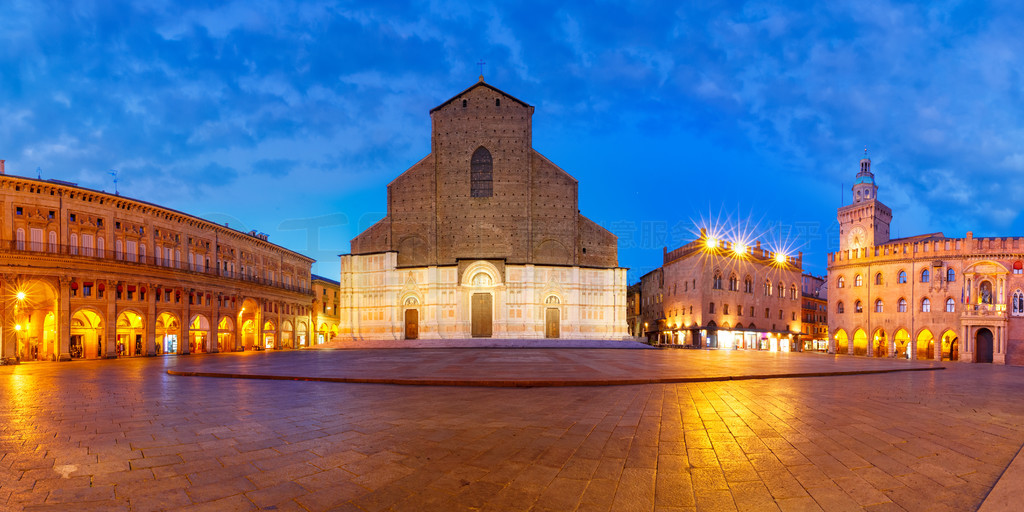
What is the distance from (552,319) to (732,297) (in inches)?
821

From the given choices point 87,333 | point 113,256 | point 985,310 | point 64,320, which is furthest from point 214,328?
point 985,310

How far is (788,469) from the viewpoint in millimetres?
4957

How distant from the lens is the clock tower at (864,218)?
265ft

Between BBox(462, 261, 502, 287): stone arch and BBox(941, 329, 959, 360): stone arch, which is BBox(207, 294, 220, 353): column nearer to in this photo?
BBox(462, 261, 502, 287): stone arch

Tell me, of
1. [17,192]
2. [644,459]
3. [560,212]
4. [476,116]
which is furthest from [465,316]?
[644,459]

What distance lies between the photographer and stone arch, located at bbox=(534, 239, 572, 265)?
4775cm

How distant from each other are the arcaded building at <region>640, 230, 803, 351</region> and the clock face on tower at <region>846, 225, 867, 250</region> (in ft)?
102

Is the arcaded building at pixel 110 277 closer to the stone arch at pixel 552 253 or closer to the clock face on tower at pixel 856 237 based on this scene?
the stone arch at pixel 552 253

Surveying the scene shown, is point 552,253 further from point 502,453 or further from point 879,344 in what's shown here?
point 502,453

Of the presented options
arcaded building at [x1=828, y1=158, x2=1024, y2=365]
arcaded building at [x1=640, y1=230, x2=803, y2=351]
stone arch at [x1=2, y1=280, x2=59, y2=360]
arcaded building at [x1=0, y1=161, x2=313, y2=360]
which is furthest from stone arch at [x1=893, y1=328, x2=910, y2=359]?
stone arch at [x1=2, y1=280, x2=59, y2=360]

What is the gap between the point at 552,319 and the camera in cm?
4703

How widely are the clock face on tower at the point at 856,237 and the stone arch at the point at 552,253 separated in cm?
6071

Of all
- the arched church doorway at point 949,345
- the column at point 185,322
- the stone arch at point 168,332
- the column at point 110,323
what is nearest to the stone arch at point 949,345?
the arched church doorway at point 949,345

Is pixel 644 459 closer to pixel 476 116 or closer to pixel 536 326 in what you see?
pixel 536 326
